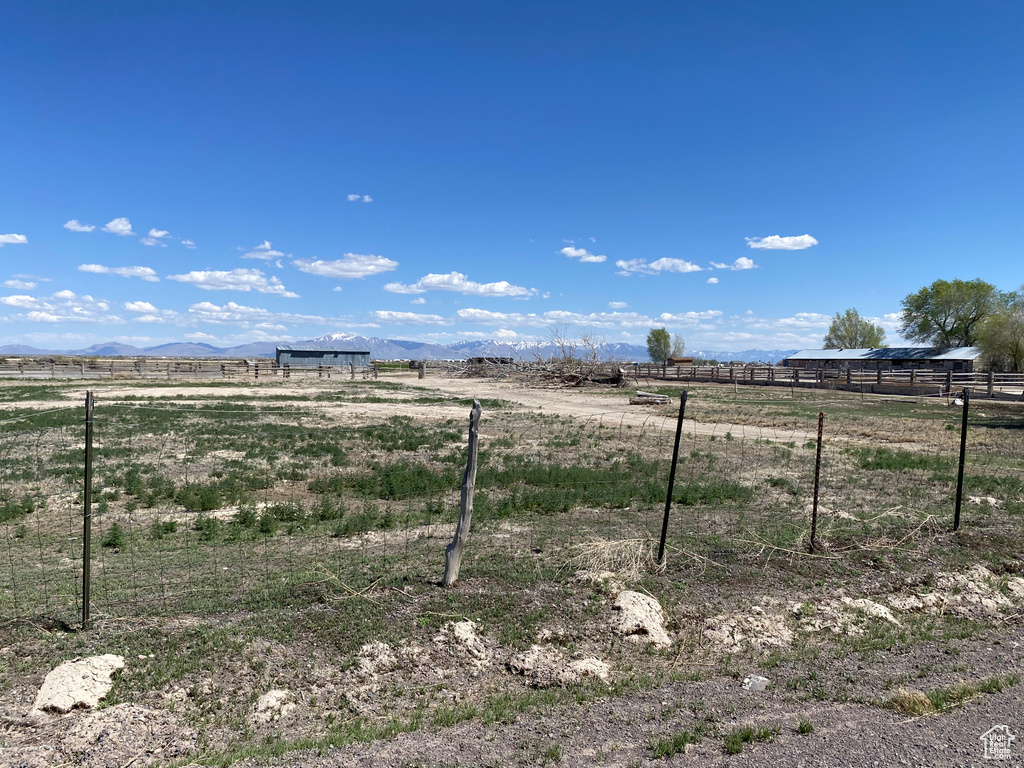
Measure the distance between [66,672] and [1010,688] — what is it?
7.42 m

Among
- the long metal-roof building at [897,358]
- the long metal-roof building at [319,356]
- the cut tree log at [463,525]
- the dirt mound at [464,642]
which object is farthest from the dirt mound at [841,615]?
the long metal-roof building at [319,356]

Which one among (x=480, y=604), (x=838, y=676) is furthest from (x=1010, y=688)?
(x=480, y=604)

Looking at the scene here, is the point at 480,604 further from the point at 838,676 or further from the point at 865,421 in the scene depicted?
the point at 865,421

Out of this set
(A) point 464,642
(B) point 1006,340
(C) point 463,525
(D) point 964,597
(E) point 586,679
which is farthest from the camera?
(B) point 1006,340

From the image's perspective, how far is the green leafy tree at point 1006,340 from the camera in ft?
184

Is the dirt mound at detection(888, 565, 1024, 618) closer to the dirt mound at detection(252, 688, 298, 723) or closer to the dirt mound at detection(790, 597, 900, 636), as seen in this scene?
the dirt mound at detection(790, 597, 900, 636)

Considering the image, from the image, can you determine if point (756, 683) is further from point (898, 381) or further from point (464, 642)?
point (898, 381)

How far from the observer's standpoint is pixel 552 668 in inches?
214

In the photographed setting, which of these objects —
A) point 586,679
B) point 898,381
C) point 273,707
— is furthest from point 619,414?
point 898,381

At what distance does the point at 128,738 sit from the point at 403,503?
281 inches
